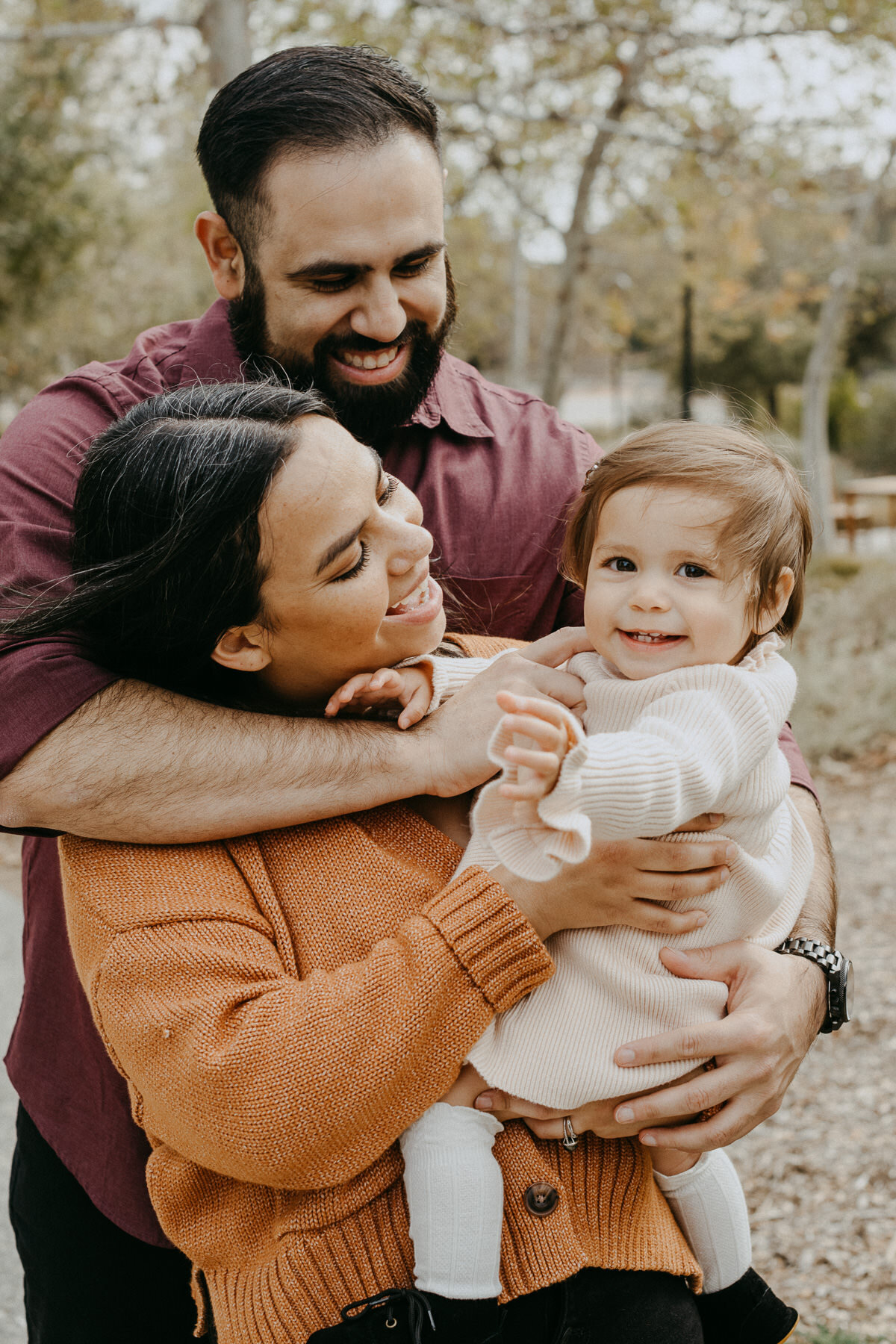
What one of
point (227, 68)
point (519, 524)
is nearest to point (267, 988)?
point (519, 524)

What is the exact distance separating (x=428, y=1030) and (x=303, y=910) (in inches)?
10.8

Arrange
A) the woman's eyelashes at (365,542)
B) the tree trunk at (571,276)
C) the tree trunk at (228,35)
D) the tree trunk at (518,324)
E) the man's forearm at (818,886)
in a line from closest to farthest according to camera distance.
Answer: the woman's eyelashes at (365,542) < the man's forearm at (818,886) < the tree trunk at (228,35) < the tree trunk at (571,276) < the tree trunk at (518,324)

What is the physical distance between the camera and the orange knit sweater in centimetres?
152

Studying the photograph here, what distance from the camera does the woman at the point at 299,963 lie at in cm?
154

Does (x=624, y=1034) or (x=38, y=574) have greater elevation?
(x=38, y=574)

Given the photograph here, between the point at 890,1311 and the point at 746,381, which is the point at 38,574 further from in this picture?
the point at 746,381

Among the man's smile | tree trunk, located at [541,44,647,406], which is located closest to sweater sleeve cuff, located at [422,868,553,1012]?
the man's smile

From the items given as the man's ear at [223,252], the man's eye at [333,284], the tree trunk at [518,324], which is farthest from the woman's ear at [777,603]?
the tree trunk at [518,324]

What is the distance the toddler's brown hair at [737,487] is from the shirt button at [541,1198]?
3.09 feet

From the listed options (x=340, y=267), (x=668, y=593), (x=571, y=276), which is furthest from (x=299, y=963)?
(x=571, y=276)

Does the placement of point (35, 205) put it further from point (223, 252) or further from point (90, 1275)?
point (90, 1275)

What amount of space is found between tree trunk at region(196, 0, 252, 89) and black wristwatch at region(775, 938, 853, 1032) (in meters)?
5.73

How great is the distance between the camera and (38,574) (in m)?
1.95

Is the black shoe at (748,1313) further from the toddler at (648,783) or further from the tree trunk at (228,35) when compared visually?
the tree trunk at (228,35)
